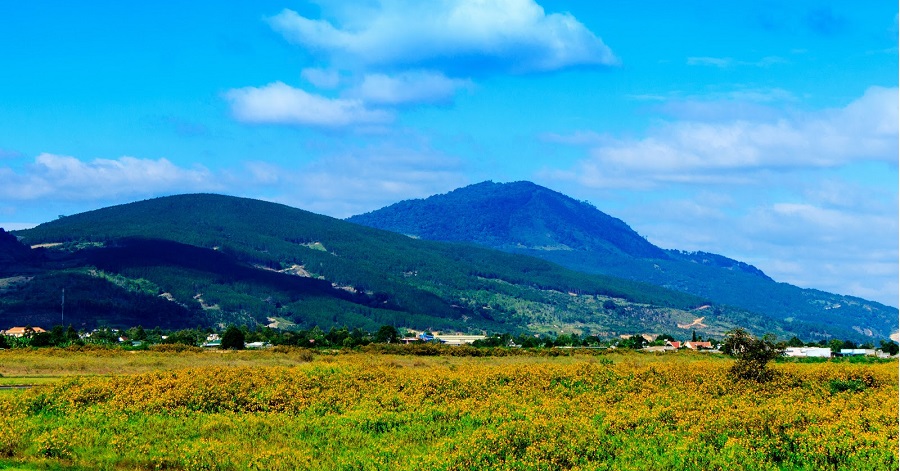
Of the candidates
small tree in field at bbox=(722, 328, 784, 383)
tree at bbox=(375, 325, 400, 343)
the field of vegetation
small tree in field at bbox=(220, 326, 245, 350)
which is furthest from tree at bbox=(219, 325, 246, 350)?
small tree in field at bbox=(722, 328, 784, 383)

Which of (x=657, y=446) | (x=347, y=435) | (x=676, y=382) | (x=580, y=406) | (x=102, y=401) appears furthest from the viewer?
(x=676, y=382)

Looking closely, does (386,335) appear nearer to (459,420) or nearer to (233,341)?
(233,341)

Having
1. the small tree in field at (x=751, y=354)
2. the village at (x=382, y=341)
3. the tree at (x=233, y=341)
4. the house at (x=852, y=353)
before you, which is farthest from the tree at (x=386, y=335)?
the small tree in field at (x=751, y=354)

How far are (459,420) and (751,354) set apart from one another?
16.8 meters

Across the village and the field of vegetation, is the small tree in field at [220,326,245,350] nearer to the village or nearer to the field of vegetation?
Result: the village

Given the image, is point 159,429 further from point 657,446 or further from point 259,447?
point 657,446

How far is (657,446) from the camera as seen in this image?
28219 millimetres

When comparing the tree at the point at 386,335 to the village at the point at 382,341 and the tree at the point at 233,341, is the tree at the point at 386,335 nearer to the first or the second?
the village at the point at 382,341

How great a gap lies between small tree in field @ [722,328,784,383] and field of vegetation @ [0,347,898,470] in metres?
0.71

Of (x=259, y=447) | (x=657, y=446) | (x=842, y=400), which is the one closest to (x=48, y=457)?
(x=259, y=447)

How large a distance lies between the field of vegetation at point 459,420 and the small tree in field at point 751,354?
709 mm

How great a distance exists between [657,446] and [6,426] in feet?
73.7

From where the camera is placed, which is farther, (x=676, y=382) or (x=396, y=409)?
(x=676, y=382)

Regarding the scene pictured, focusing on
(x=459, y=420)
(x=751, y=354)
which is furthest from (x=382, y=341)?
(x=459, y=420)
